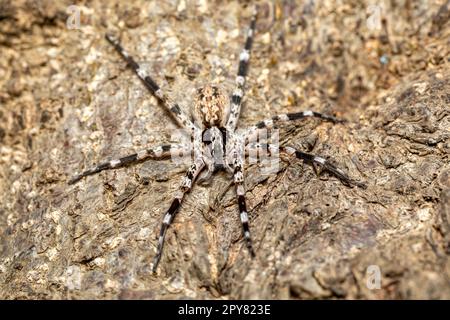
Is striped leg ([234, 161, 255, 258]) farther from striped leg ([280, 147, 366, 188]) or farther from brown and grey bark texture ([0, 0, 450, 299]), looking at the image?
striped leg ([280, 147, 366, 188])

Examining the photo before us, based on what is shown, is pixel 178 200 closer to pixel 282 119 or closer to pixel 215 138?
pixel 215 138

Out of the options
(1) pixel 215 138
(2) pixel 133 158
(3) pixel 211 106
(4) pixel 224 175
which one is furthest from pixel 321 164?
(2) pixel 133 158

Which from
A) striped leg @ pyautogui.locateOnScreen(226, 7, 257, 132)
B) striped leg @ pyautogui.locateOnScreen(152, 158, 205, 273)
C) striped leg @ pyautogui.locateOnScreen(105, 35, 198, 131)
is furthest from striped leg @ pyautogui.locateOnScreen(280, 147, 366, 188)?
striped leg @ pyautogui.locateOnScreen(105, 35, 198, 131)

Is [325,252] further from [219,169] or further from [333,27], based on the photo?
[333,27]

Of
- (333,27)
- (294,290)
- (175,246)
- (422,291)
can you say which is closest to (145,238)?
(175,246)

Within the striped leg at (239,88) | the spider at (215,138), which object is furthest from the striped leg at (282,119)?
the striped leg at (239,88)

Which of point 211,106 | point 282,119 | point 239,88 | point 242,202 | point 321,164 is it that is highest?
point 239,88
